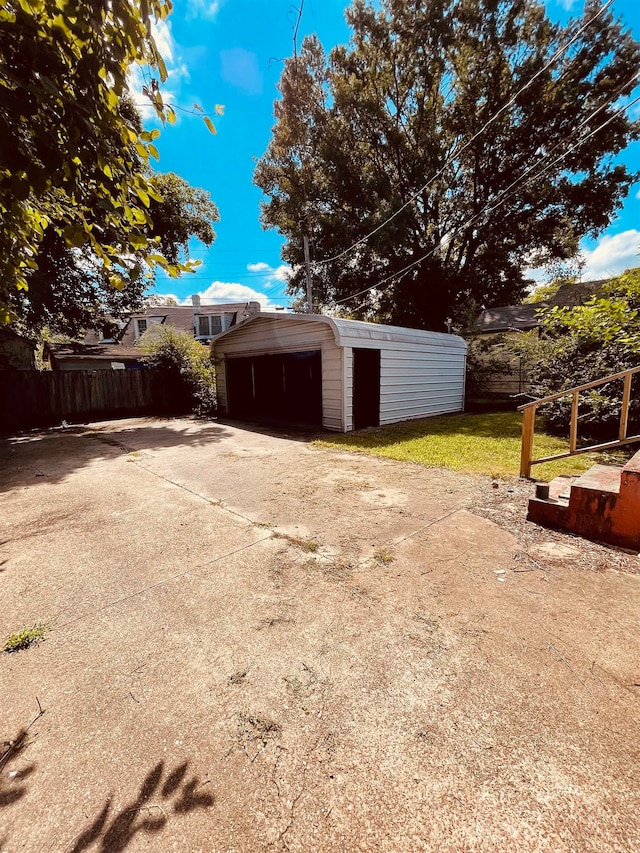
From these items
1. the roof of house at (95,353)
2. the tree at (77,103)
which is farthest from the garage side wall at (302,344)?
the roof of house at (95,353)

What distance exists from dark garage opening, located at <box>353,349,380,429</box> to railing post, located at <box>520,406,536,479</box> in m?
4.27

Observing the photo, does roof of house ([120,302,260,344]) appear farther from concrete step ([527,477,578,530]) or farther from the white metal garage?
A: concrete step ([527,477,578,530])

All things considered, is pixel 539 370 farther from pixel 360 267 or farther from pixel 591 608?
pixel 360 267

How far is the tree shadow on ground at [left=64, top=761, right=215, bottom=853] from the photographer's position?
3.25 ft

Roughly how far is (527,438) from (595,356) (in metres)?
4.50

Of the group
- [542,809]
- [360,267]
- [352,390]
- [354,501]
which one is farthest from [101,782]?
[360,267]

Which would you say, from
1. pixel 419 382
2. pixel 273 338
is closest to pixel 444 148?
pixel 419 382

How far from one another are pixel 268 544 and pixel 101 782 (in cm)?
172

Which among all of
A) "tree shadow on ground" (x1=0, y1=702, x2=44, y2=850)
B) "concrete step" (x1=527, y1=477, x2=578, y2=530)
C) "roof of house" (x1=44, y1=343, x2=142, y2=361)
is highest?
"roof of house" (x1=44, y1=343, x2=142, y2=361)

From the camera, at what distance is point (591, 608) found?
6.59ft

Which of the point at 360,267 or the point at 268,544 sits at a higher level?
the point at 360,267

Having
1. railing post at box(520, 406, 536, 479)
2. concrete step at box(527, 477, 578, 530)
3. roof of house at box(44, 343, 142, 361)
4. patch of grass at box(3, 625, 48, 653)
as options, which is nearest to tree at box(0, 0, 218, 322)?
patch of grass at box(3, 625, 48, 653)

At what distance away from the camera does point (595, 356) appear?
6.97 m

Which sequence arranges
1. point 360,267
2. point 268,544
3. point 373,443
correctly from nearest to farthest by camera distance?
1. point 268,544
2. point 373,443
3. point 360,267
